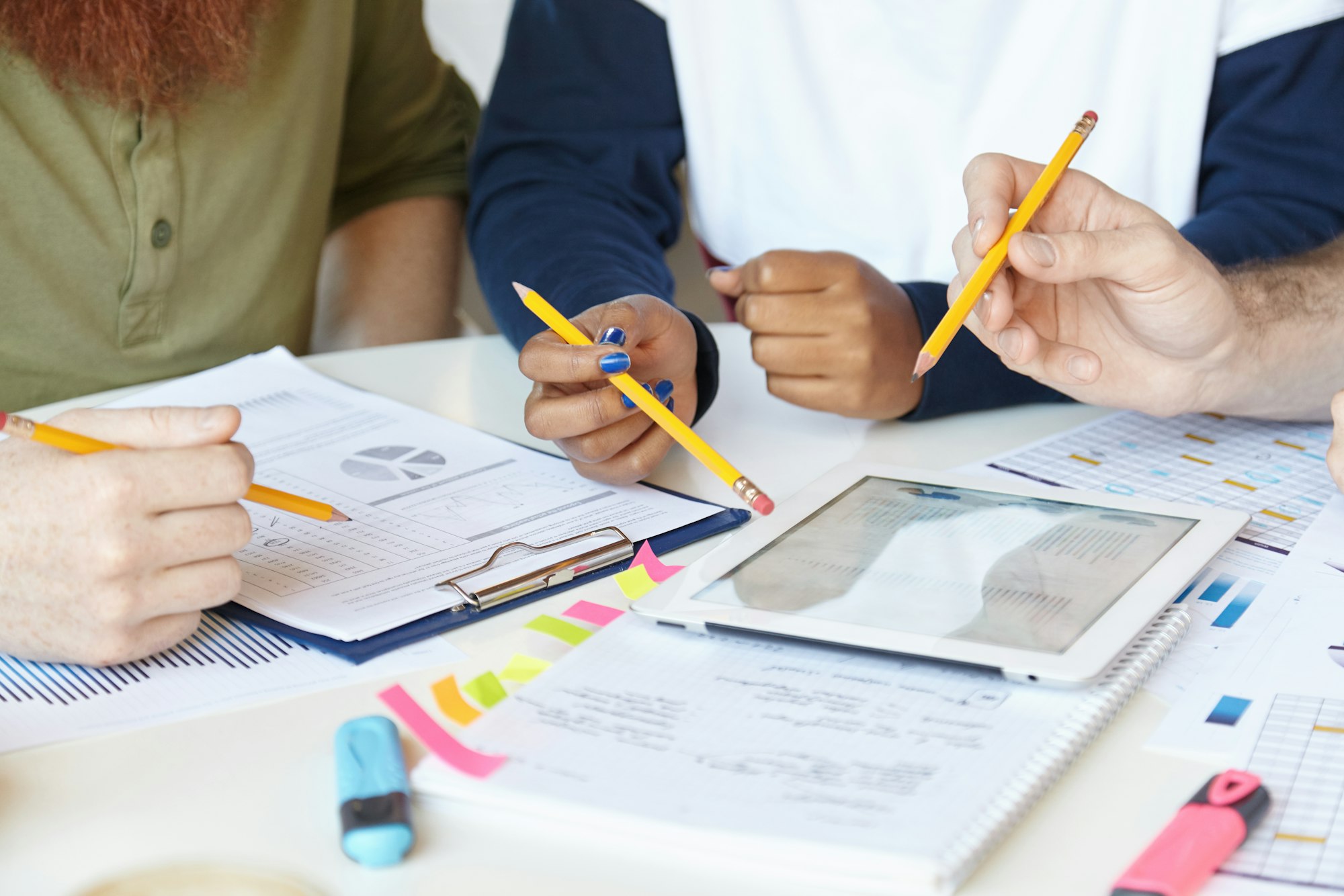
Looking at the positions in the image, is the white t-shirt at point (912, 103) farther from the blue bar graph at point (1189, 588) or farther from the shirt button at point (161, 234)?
the blue bar graph at point (1189, 588)

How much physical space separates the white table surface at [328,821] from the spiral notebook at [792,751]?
1 cm

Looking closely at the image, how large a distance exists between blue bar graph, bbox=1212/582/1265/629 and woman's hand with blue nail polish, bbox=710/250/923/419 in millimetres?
350

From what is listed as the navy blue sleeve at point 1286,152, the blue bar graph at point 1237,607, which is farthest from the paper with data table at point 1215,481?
the navy blue sleeve at point 1286,152

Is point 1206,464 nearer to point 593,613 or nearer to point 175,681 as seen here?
point 593,613

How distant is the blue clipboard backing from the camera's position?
64 cm

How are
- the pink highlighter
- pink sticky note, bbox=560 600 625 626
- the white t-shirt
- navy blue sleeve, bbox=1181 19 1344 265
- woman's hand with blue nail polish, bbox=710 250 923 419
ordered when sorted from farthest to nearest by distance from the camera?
the white t-shirt < navy blue sleeve, bbox=1181 19 1344 265 < woman's hand with blue nail polish, bbox=710 250 923 419 < pink sticky note, bbox=560 600 625 626 < the pink highlighter

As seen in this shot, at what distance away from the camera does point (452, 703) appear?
585 millimetres

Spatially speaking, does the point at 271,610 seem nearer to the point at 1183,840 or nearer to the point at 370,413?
the point at 370,413

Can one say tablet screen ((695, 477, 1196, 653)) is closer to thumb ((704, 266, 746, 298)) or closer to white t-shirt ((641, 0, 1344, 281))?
thumb ((704, 266, 746, 298))

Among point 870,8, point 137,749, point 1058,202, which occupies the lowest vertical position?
point 137,749

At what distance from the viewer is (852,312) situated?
984 mm

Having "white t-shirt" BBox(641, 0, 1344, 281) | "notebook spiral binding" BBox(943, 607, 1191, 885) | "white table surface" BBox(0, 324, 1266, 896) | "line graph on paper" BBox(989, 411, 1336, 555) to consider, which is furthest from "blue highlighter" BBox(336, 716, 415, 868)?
"white t-shirt" BBox(641, 0, 1344, 281)

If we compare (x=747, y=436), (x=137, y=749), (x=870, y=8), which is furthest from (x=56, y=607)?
(x=870, y=8)

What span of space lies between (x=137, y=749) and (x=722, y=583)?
31 cm
